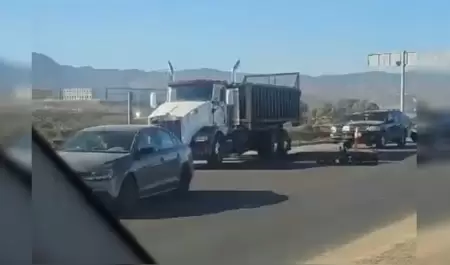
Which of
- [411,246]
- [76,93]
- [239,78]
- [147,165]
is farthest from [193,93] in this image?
[411,246]

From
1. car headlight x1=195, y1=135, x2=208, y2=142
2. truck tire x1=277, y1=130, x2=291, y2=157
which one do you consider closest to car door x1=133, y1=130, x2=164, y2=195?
car headlight x1=195, y1=135, x2=208, y2=142

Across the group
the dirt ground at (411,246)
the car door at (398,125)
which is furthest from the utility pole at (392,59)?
the dirt ground at (411,246)

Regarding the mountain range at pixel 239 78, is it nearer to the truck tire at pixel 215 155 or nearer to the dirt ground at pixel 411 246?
the truck tire at pixel 215 155

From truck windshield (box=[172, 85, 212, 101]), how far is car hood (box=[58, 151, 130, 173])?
42 centimetres

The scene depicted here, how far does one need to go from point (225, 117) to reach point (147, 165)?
0.48m

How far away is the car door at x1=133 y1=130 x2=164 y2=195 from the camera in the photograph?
4.12 metres

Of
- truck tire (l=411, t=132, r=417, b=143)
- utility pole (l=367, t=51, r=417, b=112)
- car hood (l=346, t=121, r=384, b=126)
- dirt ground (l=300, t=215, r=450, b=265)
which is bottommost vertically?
dirt ground (l=300, t=215, r=450, b=265)

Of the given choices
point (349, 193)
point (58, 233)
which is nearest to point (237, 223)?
point (349, 193)

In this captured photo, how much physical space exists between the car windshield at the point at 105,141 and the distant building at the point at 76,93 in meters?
0.19

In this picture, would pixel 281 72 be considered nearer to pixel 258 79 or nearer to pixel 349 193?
pixel 258 79

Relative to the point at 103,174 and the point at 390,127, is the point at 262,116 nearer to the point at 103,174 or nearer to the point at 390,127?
the point at 390,127

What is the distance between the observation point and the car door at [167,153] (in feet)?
13.5

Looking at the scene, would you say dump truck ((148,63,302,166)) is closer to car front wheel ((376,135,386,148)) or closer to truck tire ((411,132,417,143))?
car front wheel ((376,135,386,148))

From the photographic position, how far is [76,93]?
4.19m
